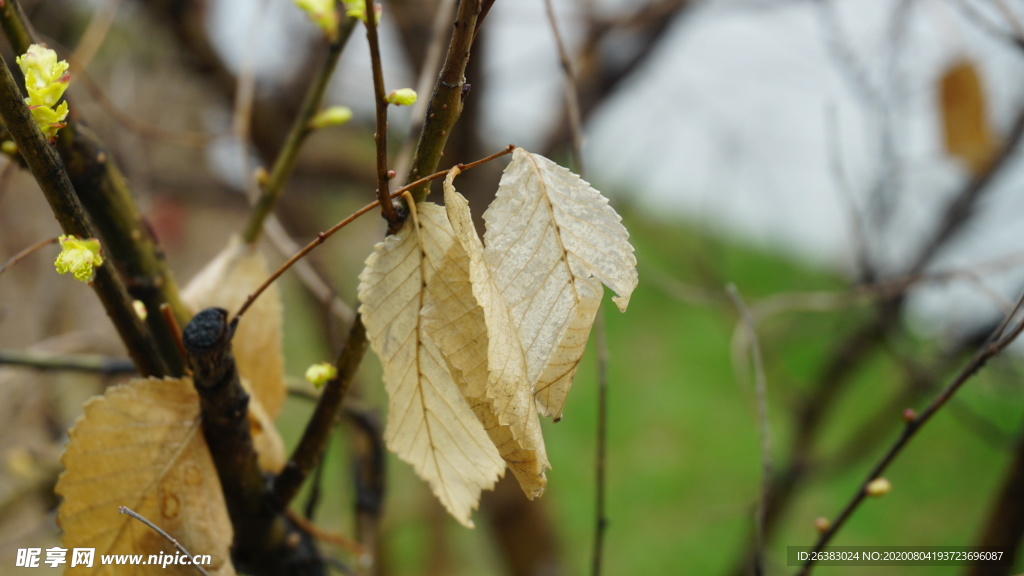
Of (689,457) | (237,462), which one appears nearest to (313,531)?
(237,462)

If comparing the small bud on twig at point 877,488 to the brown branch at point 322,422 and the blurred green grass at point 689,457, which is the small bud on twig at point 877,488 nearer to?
the brown branch at point 322,422

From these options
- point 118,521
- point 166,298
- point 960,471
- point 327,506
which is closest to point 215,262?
point 166,298

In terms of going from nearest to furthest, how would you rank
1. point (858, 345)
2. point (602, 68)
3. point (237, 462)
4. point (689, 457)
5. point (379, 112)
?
point (379, 112) → point (237, 462) → point (858, 345) → point (602, 68) → point (689, 457)

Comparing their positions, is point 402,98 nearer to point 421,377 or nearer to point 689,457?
point 421,377

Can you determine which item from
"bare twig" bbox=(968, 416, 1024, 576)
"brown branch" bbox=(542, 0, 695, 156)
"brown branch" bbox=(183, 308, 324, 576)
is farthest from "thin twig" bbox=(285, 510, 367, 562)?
"brown branch" bbox=(542, 0, 695, 156)

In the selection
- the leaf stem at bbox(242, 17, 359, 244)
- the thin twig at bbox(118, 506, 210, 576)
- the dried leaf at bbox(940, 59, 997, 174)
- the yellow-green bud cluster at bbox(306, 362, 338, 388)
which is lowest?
the thin twig at bbox(118, 506, 210, 576)

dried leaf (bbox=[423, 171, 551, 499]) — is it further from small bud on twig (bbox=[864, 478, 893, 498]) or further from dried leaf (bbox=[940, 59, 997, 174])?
dried leaf (bbox=[940, 59, 997, 174])
